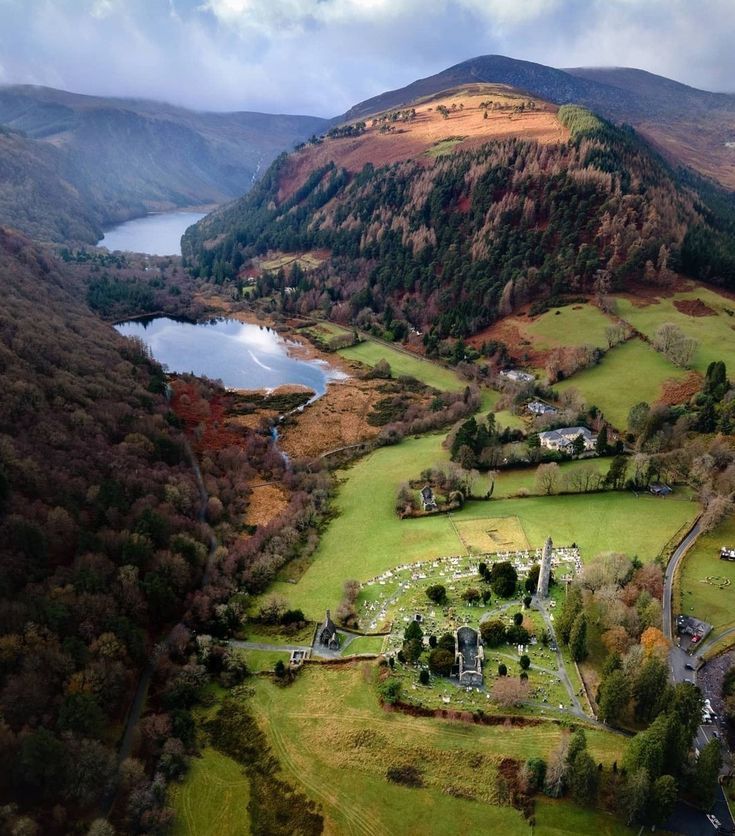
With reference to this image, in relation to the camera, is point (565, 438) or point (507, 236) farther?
point (507, 236)

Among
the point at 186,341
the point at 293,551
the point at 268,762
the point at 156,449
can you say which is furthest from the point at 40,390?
the point at 186,341

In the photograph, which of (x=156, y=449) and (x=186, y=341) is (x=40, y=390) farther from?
(x=186, y=341)

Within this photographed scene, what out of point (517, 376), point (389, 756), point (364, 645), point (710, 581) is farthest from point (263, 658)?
point (517, 376)

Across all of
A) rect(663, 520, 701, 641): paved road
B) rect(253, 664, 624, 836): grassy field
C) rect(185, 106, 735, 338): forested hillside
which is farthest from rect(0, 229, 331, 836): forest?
rect(185, 106, 735, 338): forested hillside

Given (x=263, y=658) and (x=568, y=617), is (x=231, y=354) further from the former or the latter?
(x=568, y=617)

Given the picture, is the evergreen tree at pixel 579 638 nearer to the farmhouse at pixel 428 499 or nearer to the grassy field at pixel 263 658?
the grassy field at pixel 263 658
